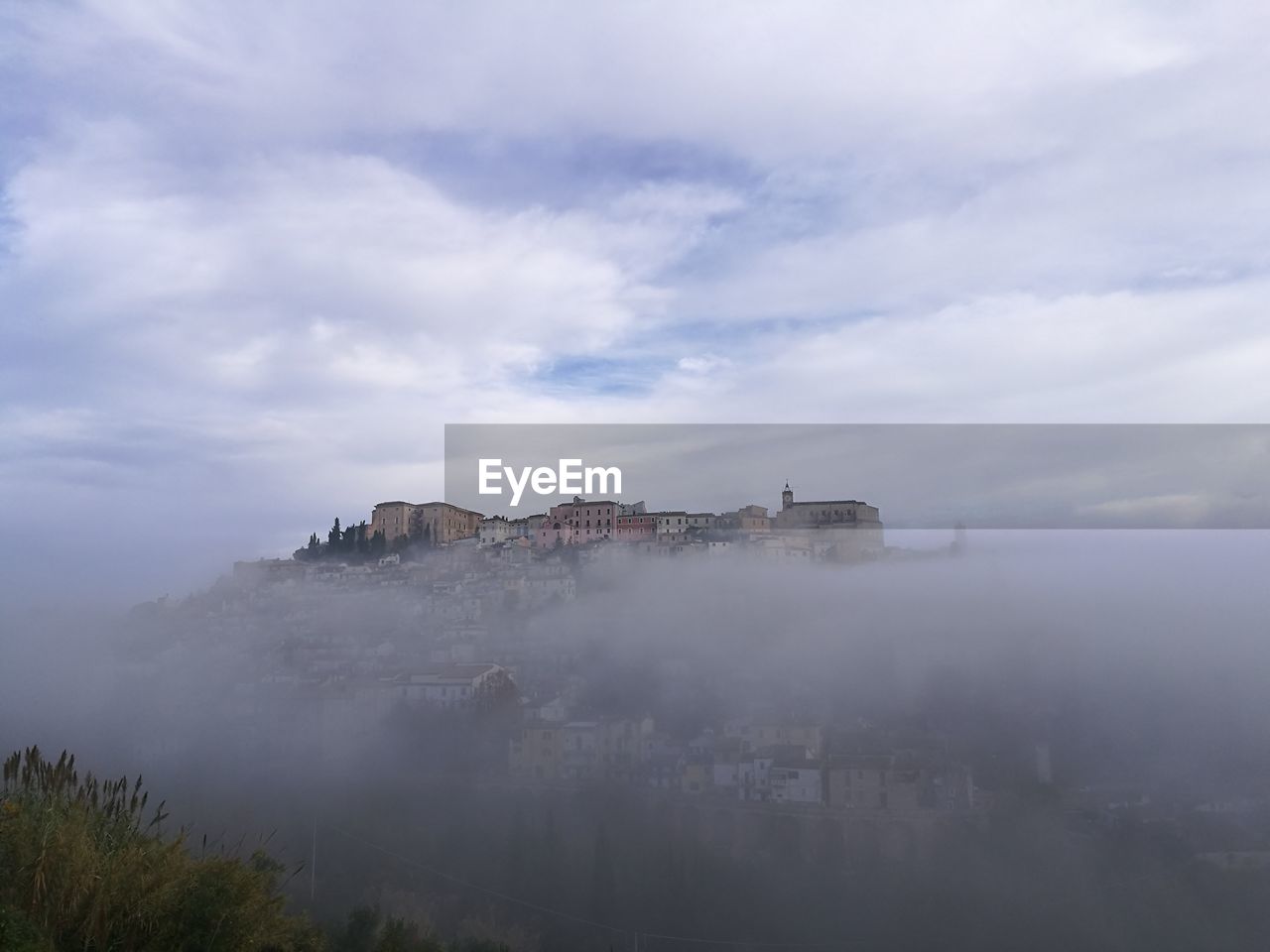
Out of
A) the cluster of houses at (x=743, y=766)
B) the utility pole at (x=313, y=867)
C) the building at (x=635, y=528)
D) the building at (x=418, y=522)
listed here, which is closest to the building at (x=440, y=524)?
the building at (x=418, y=522)

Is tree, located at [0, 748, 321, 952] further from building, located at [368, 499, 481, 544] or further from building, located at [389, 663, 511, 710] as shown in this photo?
building, located at [368, 499, 481, 544]

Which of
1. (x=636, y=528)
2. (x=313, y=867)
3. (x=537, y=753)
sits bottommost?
(x=313, y=867)

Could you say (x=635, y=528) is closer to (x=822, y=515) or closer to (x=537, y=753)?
(x=822, y=515)

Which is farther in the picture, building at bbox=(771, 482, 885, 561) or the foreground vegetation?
building at bbox=(771, 482, 885, 561)

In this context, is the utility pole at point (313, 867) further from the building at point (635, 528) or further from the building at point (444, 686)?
the building at point (635, 528)

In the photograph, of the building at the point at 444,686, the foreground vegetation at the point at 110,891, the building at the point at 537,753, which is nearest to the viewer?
the foreground vegetation at the point at 110,891

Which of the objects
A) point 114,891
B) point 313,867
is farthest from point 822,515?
point 114,891

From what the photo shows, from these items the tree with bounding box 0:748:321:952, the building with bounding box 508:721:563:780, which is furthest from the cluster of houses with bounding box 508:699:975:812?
the tree with bounding box 0:748:321:952

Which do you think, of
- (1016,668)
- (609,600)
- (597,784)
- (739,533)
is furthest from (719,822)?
(739,533)
